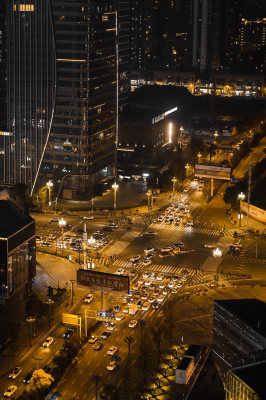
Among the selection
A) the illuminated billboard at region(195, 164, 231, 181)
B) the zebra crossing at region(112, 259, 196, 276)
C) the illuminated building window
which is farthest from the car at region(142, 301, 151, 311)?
the illuminated building window

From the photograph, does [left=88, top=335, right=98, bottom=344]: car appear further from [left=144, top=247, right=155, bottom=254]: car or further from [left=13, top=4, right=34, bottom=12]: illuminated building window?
[left=13, top=4, right=34, bottom=12]: illuminated building window

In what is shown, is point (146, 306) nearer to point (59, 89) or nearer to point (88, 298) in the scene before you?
point (88, 298)

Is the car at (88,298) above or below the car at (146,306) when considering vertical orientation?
above

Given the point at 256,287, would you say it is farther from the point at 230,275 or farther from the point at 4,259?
the point at 4,259

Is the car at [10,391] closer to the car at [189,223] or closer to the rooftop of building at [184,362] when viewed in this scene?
the rooftop of building at [184,362]

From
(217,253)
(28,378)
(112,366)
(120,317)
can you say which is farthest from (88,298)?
(217,253)

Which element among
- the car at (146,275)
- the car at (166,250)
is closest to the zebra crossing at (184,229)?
the car at (166,250)

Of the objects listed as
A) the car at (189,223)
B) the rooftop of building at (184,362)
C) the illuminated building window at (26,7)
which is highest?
the illuminated building window at (26,7)
